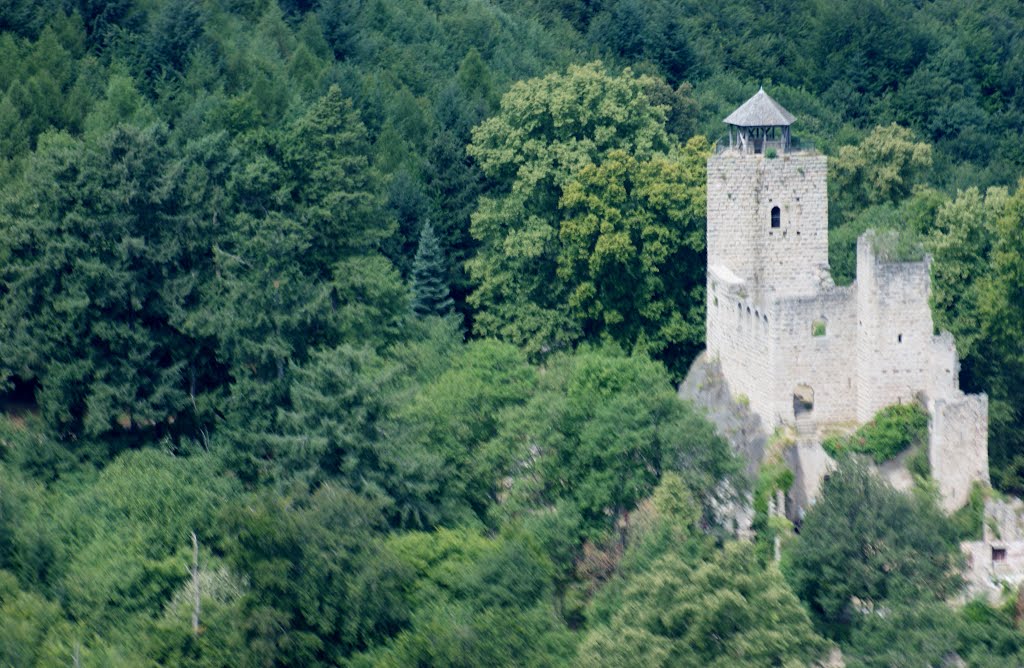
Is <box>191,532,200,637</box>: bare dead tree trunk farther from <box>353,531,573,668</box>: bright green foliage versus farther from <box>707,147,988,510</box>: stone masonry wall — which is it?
<box>707,147,988,510</box>: stone masonry wall

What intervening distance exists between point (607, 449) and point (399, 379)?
6.56 metres

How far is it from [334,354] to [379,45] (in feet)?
94.6

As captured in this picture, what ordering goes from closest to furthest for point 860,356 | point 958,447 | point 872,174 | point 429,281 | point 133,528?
point 133,528 < point 958,447 < point 860,356 < point 429,281 < point 872,174

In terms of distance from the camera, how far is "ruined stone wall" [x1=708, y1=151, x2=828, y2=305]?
48.0m

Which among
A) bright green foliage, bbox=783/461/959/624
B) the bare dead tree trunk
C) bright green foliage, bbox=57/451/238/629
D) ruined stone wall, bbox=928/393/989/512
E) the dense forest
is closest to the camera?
the dense forest

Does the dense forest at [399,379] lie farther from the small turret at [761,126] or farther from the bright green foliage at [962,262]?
the small turret at [761,126]

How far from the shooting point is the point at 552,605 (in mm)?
41000

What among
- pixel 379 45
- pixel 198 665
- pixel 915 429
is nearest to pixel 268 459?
pixel 198 665

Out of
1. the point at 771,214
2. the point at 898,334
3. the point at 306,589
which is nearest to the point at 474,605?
the point at 306,589

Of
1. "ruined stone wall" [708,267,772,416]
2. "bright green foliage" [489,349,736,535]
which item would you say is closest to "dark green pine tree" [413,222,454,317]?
"ruined stone wall" [708,267,772,416]

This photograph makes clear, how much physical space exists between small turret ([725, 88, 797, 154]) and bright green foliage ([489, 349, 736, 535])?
21.9 feet

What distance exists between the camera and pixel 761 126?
48.5 meters

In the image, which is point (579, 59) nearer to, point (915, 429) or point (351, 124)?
point (351, 124)

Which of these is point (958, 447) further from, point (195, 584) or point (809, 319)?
point (195, 584)
